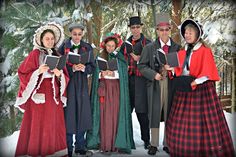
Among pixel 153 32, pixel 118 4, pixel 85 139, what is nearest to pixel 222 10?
pixel 153 32

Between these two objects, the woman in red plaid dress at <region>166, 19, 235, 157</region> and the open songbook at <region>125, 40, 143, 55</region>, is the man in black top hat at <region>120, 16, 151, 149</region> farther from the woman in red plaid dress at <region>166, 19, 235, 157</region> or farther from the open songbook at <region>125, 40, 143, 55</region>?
the woman in red plaid dress at <region>166, 19, 235, 157</region>

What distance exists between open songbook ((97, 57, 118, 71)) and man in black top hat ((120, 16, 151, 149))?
0.51 meters

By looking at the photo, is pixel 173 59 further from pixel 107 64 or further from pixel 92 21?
pixel 92 21

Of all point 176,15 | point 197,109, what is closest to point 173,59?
point 197,109

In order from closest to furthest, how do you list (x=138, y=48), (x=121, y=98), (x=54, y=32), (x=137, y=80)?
1. (x=54, y=32)
2. (x=121, y=98)
3. (x=137, y=80)
4. (x=138, y=48)

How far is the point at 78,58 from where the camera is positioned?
469cm

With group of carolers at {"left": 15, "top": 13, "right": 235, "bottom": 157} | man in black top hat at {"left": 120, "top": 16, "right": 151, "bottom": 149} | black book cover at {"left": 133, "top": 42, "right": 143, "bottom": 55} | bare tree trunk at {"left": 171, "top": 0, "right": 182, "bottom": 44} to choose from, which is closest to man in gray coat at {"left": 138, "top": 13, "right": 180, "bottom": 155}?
group of carolers at {"left": 15, "top": 13, "right": 235, "bottom": 157}

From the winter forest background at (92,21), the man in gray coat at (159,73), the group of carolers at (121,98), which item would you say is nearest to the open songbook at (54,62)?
the group of carolers at (121,98)

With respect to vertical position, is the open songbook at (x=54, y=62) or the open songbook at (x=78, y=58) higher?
the open songbook at (x=78, y=58)

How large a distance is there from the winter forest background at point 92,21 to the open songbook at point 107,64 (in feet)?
8.53

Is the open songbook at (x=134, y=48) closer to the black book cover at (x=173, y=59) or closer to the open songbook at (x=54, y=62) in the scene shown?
the black book cover at (x=173, y=59)

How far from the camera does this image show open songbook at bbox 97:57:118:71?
4.92 m

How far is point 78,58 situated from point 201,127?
2.04m

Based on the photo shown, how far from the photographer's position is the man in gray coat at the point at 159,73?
4910mm
